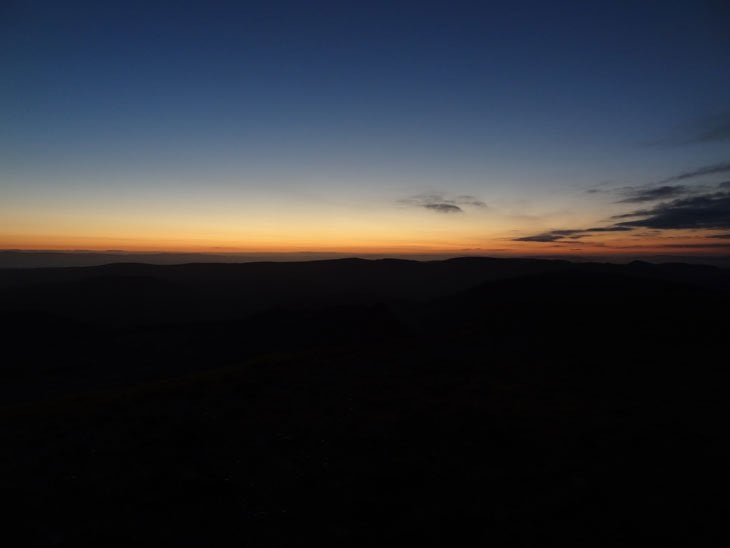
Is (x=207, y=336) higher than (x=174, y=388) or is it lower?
lower

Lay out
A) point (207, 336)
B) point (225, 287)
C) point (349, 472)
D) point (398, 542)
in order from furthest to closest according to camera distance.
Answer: point (225, 287) → point (207, 336) → point (349, 472) → point (398, 542)

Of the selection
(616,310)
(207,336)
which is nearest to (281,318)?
(207,336)

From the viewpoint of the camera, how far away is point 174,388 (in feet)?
77.4

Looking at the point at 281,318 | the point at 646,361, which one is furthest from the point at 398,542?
the point at 281,318

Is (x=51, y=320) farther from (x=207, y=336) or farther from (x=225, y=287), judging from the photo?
(x=225, y=287)

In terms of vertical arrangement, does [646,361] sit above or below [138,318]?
above

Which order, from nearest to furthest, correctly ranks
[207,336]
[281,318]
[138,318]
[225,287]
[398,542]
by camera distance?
[398,542], [207,336], [281,318], [138,318], [225,287]

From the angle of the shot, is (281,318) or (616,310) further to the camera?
(281,318)

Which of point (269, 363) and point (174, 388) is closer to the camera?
point (174, 388)

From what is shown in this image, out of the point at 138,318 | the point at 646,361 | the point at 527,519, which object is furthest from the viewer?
the point at 138,318

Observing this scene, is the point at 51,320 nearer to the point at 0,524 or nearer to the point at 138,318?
the point at 138,318

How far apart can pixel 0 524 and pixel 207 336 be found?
51455 millimetres

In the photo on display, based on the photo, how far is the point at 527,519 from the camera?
10.7m

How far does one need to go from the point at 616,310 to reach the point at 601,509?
160 ft
